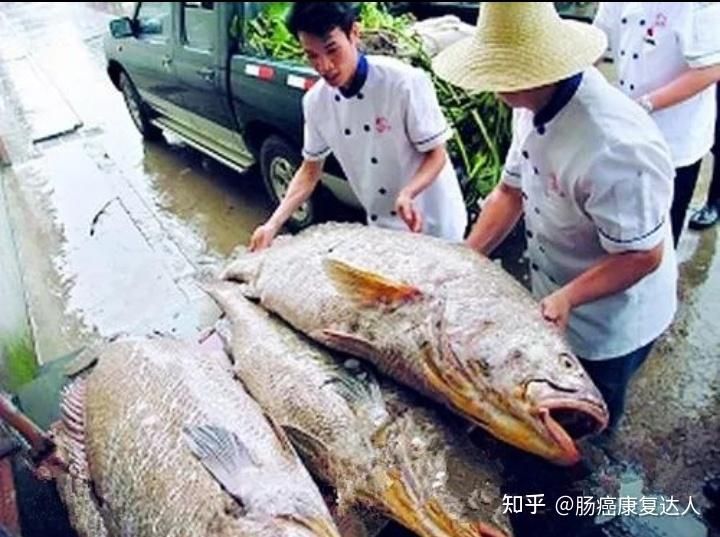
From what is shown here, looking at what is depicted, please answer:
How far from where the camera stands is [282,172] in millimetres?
4828

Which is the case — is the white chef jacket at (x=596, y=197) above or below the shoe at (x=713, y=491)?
above

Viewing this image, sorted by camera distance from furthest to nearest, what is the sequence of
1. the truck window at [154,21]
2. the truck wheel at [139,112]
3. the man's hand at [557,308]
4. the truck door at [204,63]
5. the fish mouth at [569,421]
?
the truck wheel at [139,112] → the truck window at [154,21] → the truck door at [204,63] → the man's hand at [557,308] → the fish mouth at [569,421]

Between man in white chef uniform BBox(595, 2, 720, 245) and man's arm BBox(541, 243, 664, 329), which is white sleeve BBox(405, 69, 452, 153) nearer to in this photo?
man in white chef uniform BBox(595, 2, 720, 245)

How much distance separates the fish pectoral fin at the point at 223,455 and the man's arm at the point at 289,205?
1011 mm

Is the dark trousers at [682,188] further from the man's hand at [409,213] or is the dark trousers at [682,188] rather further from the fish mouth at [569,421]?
the fish mouth at [569,421]

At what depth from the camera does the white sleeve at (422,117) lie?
273 cm

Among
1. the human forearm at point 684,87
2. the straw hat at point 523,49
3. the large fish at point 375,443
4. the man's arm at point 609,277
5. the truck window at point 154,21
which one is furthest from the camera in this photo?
the truck window at point 154,21

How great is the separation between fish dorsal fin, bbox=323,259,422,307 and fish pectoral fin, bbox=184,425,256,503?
19.5 inches

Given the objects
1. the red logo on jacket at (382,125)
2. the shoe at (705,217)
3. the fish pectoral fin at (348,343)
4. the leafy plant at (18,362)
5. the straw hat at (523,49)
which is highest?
the straw hat at (523,49)

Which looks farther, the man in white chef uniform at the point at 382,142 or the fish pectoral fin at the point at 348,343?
the man in white chef uniform at the point at 382,142

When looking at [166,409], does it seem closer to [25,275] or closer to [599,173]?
[599,173]

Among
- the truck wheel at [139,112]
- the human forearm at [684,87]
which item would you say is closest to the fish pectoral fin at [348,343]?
the human forearm at [684,87]

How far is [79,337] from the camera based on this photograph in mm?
4375

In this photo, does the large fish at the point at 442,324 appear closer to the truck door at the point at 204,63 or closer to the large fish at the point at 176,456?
the large fish at the point at 176,456
